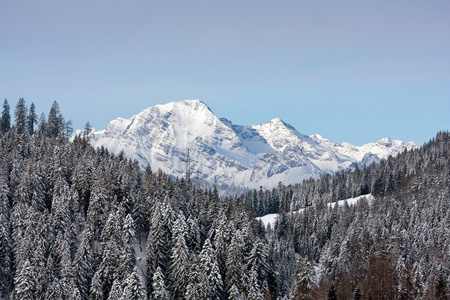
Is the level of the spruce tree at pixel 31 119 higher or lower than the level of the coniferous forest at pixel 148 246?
higher

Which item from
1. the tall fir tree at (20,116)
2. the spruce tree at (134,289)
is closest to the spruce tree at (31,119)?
the tall fir tree at (20,116)

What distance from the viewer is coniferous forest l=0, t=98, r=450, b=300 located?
279ft

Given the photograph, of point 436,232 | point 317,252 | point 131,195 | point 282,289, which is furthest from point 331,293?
point 317,252

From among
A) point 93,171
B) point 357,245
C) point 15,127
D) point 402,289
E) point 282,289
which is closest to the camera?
point 402,289

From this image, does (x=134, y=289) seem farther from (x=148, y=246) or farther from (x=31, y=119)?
(x=31, y=119)

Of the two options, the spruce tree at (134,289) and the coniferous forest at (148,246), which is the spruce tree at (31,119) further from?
the spruce tree at (134,289)

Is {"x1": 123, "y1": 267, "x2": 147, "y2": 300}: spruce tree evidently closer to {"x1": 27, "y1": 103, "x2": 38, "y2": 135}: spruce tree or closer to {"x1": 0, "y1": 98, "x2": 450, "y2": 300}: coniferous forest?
{"x1": 0, "y1": 98, "x2": 450, "y2": 300}: coniferous forest

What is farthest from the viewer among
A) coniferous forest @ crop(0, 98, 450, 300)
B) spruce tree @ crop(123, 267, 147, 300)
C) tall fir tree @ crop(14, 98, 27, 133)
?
tall fir tree @ crop(14, 98, 27, 133)

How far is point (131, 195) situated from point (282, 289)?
41.4 meters

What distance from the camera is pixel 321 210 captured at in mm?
191375

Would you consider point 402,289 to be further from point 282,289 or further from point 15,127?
point 15,127

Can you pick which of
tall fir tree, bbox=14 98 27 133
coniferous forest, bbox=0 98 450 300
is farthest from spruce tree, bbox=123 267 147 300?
tall fir tree, bbox=14 98 27 133

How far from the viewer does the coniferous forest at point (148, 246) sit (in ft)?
279

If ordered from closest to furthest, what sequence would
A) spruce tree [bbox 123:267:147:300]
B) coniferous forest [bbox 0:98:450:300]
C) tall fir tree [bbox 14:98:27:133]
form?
spruce tree [bbox 123:267:147:300] → coniferous forest [bbox 0:98:450:300] → tall fir tree [bbox 14:98:27:133]
